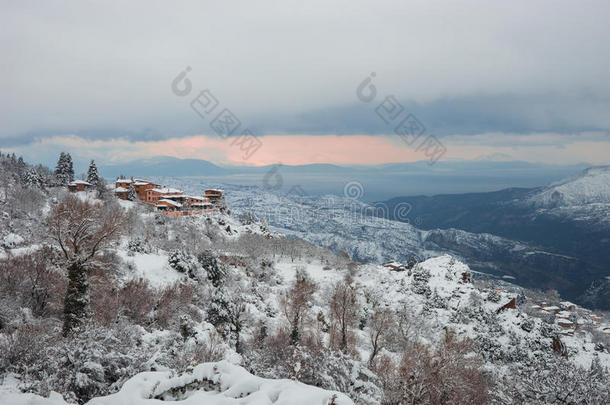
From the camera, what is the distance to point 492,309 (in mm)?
39500

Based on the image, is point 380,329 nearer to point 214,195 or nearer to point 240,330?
point 240,330

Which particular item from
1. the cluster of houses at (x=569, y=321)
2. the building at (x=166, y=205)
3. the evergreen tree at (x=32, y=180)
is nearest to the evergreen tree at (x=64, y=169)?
the evergreen tree at (x=32, y=180)

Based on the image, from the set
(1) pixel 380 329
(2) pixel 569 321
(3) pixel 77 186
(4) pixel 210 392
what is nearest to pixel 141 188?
(3) pixel 77 186

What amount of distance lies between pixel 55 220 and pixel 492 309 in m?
45.4

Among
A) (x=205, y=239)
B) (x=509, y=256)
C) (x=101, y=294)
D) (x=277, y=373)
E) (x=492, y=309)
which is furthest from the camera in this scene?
(x=509, y=256)

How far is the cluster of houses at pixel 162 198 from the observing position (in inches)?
2771

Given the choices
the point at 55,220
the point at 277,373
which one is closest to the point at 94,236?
the point at 55,220

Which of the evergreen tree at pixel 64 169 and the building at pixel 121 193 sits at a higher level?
the evergreen tree at pixel 64 169

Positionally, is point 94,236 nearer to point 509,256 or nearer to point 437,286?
point 437,286

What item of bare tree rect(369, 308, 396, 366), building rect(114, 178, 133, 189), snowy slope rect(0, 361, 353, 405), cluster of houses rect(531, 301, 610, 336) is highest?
building rect(114, 178, 133, 189)

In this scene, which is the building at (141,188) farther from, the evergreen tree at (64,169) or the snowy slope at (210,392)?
the snowy slope at (210,392)

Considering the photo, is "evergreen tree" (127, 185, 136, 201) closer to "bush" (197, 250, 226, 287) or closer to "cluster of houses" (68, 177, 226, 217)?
"cluster of houses" (68, 177, 226, 217)

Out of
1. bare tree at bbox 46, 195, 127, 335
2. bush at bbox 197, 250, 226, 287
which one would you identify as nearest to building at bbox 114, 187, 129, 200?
bush at bbox 197, 250, 226, 287

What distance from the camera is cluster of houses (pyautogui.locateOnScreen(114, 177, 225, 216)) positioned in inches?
2771
